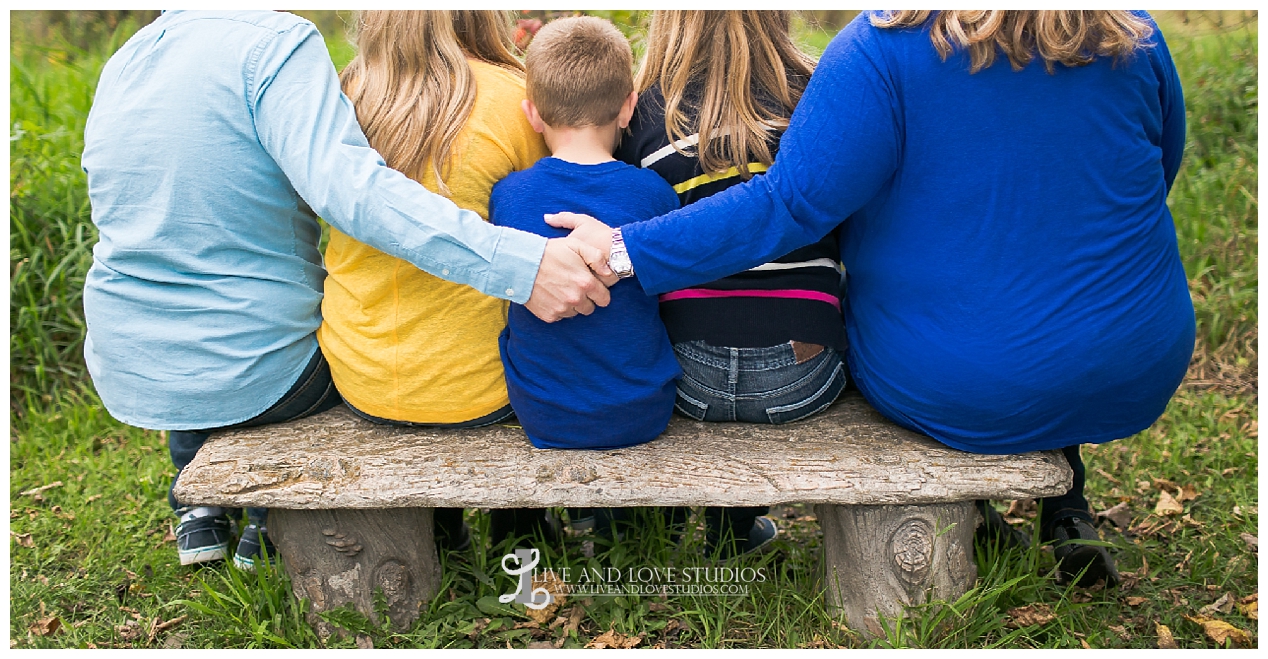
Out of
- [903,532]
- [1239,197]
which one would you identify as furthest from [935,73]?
[1239,197]

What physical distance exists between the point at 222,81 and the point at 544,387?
95cm

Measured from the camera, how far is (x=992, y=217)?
6.69 feet

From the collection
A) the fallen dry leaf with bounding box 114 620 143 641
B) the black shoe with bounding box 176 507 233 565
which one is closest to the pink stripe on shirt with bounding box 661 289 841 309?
the black shoe with bounding box 176 507 233 565

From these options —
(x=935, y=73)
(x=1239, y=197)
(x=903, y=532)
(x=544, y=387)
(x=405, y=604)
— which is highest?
(x=935, y=73)

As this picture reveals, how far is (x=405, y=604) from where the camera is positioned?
2.54m

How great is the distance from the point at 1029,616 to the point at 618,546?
106 cm

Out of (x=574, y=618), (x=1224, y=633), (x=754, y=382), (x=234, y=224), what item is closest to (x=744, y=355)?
(x=754, y=382)

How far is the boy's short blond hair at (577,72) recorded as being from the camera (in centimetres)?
215

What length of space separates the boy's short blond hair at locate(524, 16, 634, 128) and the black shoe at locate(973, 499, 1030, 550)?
152cm

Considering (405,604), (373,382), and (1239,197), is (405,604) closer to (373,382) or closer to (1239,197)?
(373,382)

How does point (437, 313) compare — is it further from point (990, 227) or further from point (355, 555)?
point (990, 227)

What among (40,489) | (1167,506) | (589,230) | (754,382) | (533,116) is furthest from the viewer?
(40,489)

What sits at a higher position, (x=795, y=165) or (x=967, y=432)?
(x=795, y=165)

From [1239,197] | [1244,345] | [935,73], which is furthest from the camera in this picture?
[1239,197]
